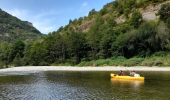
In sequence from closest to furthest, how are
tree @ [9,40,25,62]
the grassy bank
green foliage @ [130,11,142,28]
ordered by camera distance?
the grassy bank
green foliage @ [130,11,142,28]
tree @ [9,40,25,62]

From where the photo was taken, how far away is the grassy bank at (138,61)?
98750 mm

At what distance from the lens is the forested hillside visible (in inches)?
4321

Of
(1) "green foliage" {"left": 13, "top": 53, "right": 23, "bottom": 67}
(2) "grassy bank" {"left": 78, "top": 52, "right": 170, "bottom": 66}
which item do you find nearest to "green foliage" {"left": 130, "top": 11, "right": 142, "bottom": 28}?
(2) "grassy bank" {"left": 78, "top": 52, "right": 170, "bottom": 66}

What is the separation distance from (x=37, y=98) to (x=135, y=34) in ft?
242

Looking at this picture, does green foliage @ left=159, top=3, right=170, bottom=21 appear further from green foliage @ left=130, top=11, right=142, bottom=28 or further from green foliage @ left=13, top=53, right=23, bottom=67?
green foliage @ left=13, top=53, right=23, bottom=67

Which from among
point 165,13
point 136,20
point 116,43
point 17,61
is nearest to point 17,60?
point 17,61

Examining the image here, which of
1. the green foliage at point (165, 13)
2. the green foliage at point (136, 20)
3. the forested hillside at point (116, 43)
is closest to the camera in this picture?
the forested hillside at point (116, 43)

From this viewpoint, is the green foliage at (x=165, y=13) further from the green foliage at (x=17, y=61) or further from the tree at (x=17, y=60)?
the tree at (x=17, y=60)

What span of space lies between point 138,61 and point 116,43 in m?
14.1

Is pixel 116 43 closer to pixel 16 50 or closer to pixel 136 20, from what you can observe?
pixel 136 20

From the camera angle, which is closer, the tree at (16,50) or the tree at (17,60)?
the tree at (17,60)

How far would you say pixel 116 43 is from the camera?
11712cm

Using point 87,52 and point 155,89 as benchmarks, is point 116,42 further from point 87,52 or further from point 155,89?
point 155,89

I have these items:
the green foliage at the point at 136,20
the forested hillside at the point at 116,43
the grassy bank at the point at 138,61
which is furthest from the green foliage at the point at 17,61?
the green foliage at the point at 136,20
